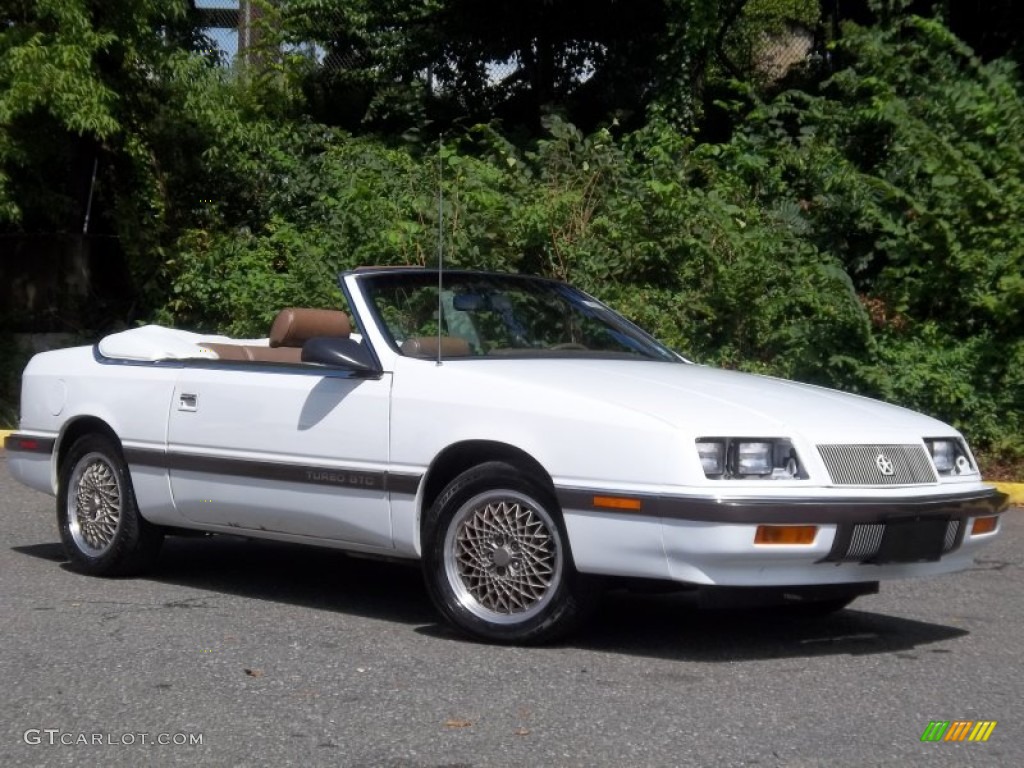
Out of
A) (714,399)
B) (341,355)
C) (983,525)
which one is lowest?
(983,525)

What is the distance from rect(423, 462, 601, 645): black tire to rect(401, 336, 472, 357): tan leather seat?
2.15 ft

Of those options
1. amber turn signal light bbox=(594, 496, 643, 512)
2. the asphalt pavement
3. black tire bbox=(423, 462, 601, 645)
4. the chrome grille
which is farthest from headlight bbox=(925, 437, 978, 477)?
black tire bbox=(423, 462, 601, 645)

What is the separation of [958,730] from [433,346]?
2717 millimetres

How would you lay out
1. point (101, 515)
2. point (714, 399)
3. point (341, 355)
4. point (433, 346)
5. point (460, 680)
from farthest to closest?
point (101, 515) → point (433, 346) → point (341, 355) → point (714, 399) → point (460, 680)

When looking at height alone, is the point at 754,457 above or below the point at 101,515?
above

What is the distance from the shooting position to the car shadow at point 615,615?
6105mm

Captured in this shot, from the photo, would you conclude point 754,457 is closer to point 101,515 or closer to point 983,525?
point 983,525

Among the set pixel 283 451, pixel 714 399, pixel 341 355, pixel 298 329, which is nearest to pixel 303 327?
pixel 298 329

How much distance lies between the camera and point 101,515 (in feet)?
24.9

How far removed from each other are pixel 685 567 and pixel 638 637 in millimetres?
886

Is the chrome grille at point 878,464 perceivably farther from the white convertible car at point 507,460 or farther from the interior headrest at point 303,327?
the interior headrest at point 303,327

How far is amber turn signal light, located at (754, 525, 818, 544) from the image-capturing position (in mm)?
5395

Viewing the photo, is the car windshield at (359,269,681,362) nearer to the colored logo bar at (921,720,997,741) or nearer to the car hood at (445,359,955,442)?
the car hood at (445,359,955,442)

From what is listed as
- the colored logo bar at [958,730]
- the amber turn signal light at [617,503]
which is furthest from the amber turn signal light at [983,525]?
the amber turn signal light at [617,503]
